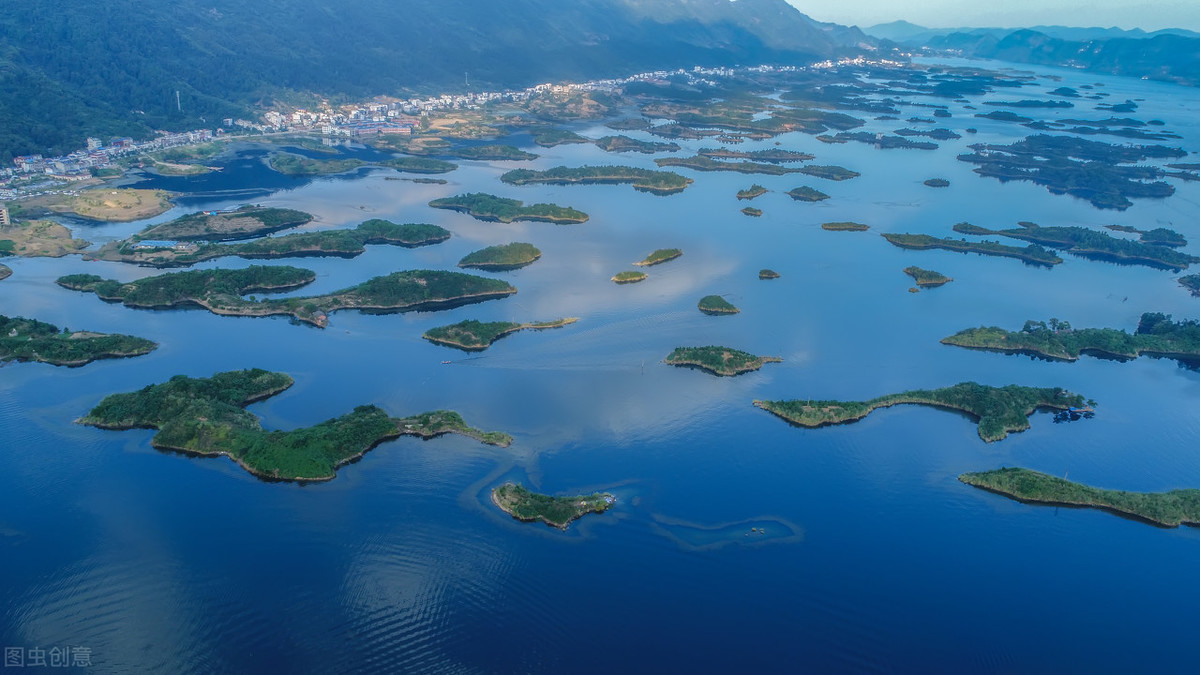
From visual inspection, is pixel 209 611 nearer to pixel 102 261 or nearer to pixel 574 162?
pixel 102 261

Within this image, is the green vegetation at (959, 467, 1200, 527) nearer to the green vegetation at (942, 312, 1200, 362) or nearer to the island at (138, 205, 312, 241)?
the green vegetation at (942, 312, 1200, 362)

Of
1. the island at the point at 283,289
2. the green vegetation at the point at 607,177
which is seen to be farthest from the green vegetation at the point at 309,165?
the island at the point at 283,289

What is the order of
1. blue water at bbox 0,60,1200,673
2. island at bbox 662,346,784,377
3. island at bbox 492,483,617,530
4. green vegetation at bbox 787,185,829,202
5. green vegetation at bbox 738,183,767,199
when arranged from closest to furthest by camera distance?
1. blue water at bbox 0,60,1200,673
2. island at bbox 492,483,617,530
3. island at bbox 662,346,784,377
4. green vegetation at bbox 787,185,829,202
5. green vegetation at bbox 738,183,767,199

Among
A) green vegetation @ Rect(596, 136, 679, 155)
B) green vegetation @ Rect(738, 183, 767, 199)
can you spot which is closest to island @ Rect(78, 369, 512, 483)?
green vegetation @ Rect(738, 183, 767, 199)

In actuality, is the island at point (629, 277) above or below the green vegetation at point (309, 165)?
below

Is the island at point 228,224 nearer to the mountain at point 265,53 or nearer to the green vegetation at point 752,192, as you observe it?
the mountain at point 265,53

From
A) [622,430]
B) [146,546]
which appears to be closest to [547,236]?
[622,430]

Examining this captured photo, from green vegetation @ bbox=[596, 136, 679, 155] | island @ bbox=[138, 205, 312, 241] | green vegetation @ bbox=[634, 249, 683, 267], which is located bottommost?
green vegetation @ bbox=[634, 249, 683, 267]
